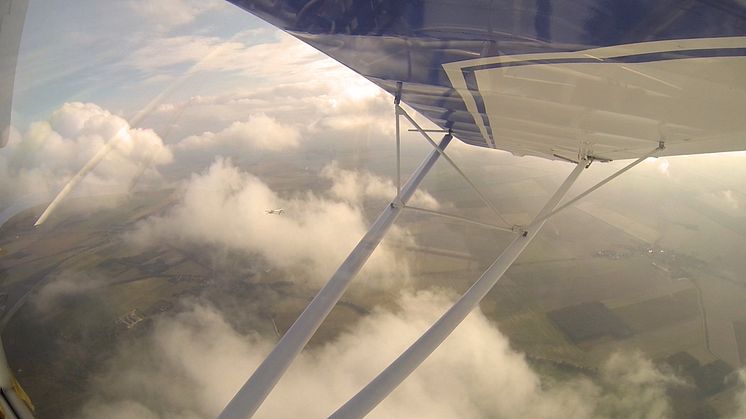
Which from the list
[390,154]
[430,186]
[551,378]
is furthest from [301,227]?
[551,378]

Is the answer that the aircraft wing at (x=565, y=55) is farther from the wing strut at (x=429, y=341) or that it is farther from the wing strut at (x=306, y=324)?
the wing strut at (x=429, y=341)

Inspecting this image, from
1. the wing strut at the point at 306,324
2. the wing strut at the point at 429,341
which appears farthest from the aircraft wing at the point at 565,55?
the wing strut at the point at 429,341

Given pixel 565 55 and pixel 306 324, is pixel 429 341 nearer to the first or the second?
pixel 306 324

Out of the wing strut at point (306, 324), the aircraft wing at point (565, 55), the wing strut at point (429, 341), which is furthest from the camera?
the wing strut at point (429, 341)

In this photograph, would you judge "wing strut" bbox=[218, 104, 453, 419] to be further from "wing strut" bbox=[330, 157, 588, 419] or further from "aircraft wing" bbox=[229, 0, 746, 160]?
"aircraft wing" bbox=[229, 0, 746, 160]

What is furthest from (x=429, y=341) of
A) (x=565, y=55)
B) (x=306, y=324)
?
(x=565, y=55)

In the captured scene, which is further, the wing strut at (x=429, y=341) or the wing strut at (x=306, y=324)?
the wing strut at (x=429, y=341)

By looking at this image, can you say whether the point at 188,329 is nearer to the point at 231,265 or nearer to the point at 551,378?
the point at 231,265
